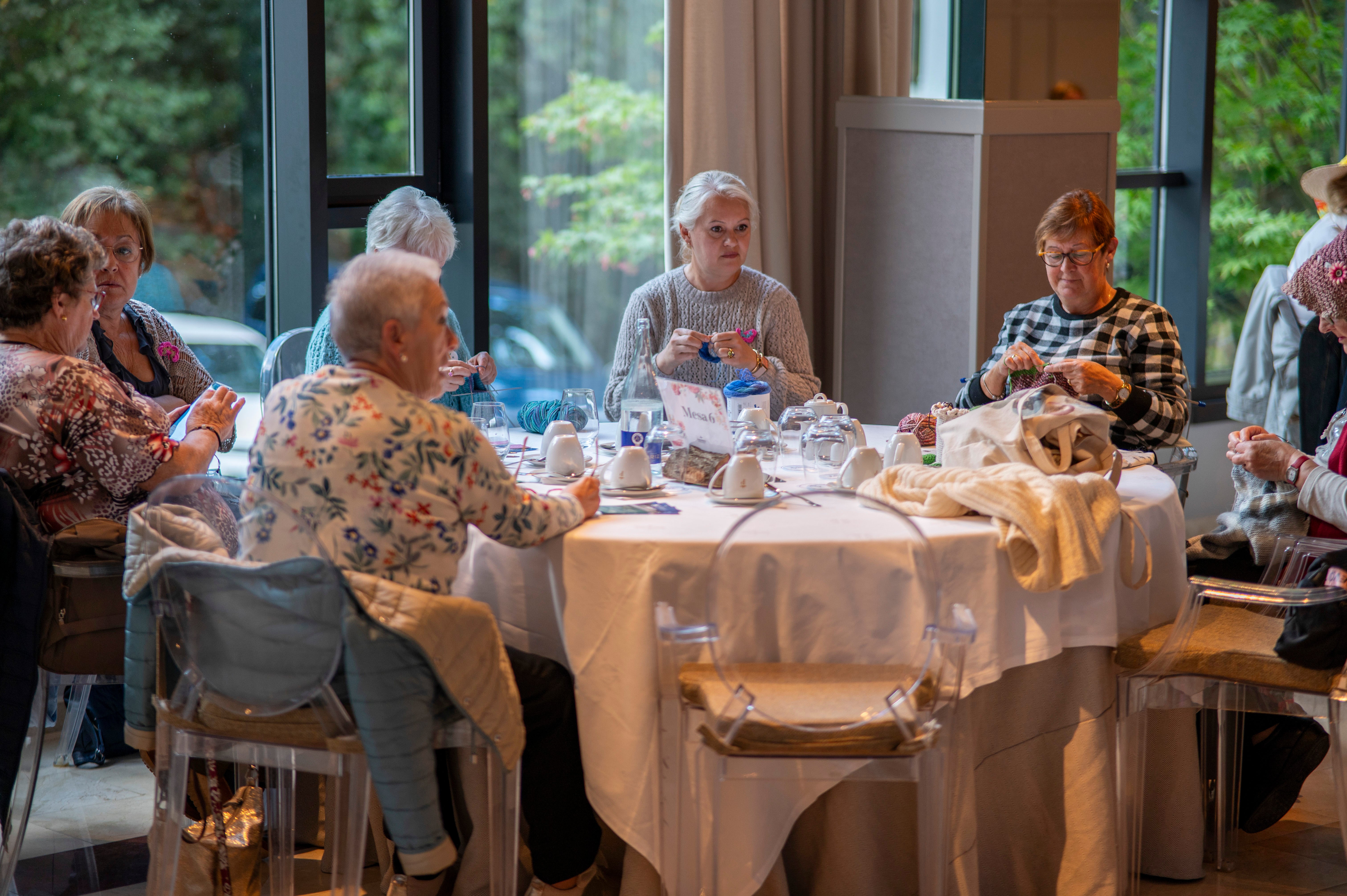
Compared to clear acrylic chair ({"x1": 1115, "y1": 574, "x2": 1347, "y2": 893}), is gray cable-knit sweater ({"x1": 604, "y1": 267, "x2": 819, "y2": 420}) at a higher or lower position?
higher

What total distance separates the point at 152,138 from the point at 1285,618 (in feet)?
12.0

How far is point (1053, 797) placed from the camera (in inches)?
107

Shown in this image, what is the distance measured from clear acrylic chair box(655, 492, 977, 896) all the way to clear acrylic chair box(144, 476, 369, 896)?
1.83ft

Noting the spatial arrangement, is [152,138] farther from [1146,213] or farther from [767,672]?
[1146,213]

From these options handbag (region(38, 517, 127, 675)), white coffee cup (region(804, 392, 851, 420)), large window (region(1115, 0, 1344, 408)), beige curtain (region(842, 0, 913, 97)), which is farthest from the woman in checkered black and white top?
large window (region(1115, 0, 1344, 408))

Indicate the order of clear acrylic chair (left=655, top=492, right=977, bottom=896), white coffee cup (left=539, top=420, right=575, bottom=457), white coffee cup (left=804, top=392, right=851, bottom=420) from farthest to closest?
white coffee cup (left=804, top=392, right=851, bottom=420)
white coffee cup (left=539, top=420, right=575, bottom=457)
clear acrylic chair (left=655, top=492, right=977, bottom=896)

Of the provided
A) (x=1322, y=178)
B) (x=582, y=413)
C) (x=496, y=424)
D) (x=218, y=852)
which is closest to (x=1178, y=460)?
(x=1322, y=178)

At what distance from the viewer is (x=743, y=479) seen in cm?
272

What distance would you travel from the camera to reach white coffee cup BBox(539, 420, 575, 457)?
9.99 ft

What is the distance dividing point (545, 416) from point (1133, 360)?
1538mm

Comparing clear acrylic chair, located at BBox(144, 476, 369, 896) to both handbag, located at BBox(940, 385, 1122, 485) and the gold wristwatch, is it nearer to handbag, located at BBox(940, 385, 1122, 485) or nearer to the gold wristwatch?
handbag, located at BBox(940, 385, 1122, 485)

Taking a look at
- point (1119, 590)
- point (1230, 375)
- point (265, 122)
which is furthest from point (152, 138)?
point (1230, 375)

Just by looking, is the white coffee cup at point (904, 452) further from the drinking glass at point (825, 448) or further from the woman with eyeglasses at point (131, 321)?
the woman with eyeglasses at point (131, 321)

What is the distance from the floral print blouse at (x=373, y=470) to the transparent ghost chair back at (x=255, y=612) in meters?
0.05
